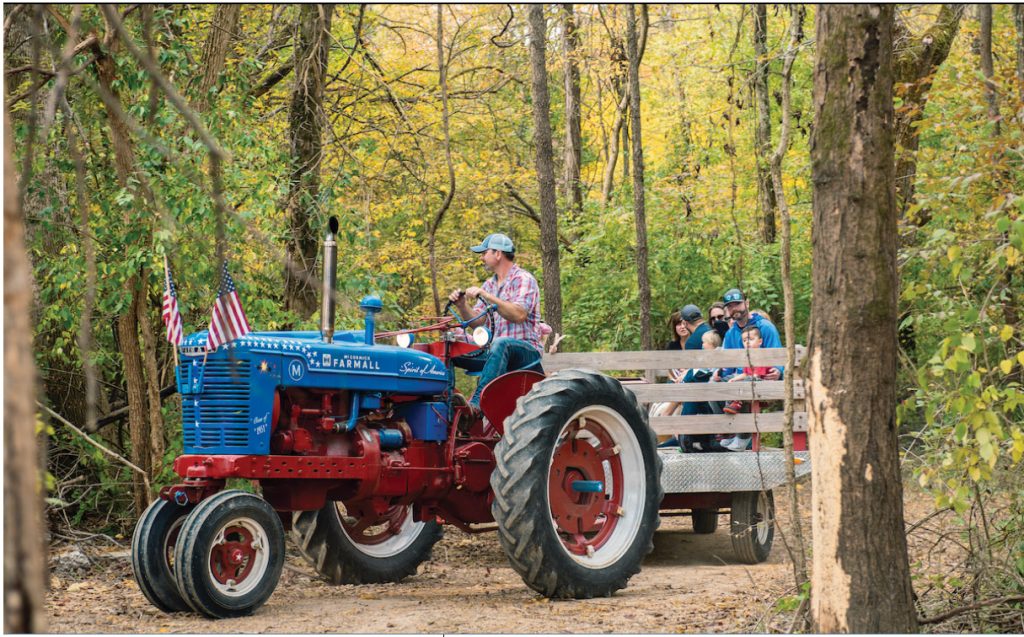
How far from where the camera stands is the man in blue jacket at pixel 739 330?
31.1ft

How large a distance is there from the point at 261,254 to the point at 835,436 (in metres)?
6.20

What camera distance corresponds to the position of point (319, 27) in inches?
414

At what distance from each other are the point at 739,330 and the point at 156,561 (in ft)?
18.9

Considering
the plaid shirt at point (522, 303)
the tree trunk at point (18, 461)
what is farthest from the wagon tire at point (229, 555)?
the tree trunk at point (18, 461)

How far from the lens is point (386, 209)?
19062 millimetres

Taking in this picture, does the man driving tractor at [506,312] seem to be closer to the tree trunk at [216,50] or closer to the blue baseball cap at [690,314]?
the tree trunk at [216,50]

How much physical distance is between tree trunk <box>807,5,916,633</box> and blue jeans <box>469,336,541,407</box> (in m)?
2.73

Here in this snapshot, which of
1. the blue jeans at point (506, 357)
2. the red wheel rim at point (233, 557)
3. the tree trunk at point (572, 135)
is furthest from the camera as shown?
the tree trunk at point (572, 135)

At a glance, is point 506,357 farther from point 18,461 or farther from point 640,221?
point 640,221

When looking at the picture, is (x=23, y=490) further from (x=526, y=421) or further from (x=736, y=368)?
(x=736, y=368)

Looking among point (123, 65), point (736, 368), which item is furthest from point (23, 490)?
point (736, 368)

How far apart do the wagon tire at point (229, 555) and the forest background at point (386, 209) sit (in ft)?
2.32

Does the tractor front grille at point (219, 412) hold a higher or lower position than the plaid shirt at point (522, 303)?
lower

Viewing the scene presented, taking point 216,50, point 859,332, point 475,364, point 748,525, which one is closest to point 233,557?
point 475,364
